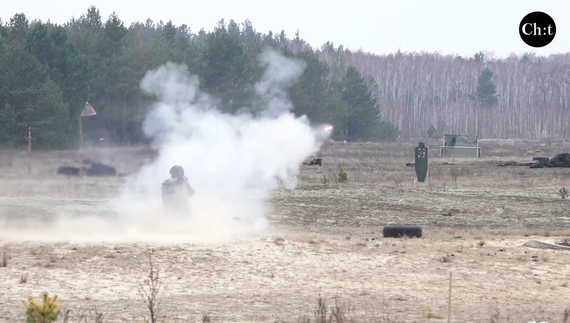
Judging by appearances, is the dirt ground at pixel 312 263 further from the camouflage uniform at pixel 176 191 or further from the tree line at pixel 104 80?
the tree line at pixel 104 80

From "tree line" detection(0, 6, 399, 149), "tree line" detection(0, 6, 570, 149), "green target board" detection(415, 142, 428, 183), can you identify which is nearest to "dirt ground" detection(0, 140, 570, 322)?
"green target board" detection(415, 142, 428, 183)

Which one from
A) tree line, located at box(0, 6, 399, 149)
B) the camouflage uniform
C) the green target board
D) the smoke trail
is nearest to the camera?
the camouflage uniform

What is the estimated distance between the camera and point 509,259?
20.3 meters

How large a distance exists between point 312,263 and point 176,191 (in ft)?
19.9

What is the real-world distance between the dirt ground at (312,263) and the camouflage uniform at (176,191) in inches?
77.5

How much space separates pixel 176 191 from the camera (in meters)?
24.1

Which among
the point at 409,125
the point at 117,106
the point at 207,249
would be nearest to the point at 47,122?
the point at 117,106

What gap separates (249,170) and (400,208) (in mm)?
5223

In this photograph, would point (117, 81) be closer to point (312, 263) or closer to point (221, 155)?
point (221, 155)

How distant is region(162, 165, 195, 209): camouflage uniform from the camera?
79.0 feet

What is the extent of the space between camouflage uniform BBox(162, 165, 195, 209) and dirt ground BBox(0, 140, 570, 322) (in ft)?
6.46

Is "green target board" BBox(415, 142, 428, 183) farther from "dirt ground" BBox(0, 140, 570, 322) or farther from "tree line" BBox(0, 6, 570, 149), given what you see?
"tree line" BBox(0, 6, 570, 149)

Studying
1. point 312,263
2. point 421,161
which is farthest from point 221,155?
point 421,161

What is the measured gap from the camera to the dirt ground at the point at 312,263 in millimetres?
15219
